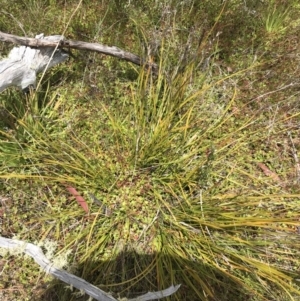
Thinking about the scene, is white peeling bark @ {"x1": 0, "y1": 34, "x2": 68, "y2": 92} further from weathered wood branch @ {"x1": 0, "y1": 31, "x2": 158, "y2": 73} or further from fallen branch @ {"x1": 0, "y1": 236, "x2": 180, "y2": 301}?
fallen branch @ {"x1": 0, "y1": 236, "x2": 180, "y2": 301}

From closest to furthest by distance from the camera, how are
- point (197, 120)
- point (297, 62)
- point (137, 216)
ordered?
1. point (137, 216)
2. point (197, 120)
3. point (297, 62)

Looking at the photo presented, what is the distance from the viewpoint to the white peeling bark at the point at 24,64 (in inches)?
67.9

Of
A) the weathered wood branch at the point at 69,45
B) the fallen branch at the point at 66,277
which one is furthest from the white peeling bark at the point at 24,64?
the fallen branch at the point at 66,277

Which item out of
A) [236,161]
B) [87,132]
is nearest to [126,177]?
[87,132]

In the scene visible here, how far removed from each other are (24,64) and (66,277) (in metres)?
1.13

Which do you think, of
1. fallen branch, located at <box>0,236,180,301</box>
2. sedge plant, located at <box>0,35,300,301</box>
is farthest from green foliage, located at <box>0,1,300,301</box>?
fallen branch, located at <box>0,236,180,301</box>

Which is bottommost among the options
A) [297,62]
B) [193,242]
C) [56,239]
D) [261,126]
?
[56,239]

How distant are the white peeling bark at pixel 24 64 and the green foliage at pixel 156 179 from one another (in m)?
0.10

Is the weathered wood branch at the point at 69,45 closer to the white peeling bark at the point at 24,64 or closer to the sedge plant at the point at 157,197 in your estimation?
the white peeling bark at the point at 24,64

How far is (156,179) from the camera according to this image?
1926 mm

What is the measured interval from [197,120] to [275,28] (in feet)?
3.34

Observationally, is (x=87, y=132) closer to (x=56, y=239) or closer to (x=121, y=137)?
(x=121, y=137)

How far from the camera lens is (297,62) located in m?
2.31

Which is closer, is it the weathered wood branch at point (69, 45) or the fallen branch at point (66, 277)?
the fallen branch at point (66, 277)
